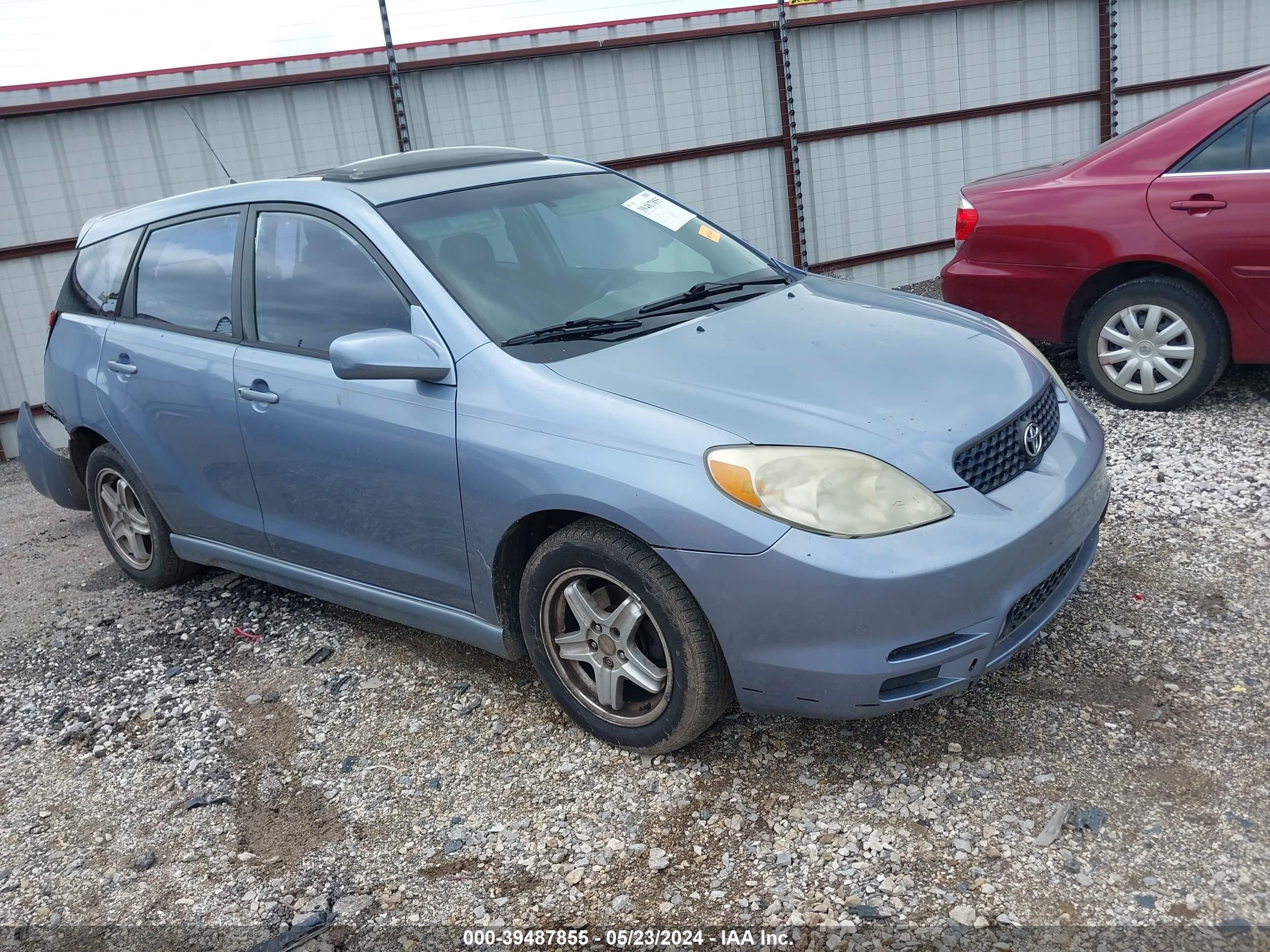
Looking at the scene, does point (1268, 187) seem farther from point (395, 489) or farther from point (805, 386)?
point (395, 489)

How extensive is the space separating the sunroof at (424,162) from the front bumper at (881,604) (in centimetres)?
199

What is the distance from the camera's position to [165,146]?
849 centimetres

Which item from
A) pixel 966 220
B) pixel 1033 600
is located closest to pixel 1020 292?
pixel 966 220

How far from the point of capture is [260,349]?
3783 millimetres

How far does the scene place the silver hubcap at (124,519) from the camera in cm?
477

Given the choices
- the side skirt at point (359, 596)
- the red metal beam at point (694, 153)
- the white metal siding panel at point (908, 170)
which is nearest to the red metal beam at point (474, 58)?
the red metal beam at point (694, 153)

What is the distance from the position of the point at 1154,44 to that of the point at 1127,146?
285 inches

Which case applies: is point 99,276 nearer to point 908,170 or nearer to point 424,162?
point 424,162

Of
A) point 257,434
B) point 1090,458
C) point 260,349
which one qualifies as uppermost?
point 260,349

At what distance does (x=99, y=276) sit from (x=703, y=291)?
2877 millimetres

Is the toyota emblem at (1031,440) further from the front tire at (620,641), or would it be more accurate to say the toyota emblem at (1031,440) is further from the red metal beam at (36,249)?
the red metal beam at (36,249)

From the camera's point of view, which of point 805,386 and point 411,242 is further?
point 411,242

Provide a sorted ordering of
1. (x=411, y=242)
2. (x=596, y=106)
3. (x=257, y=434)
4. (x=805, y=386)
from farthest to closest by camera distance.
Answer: (x=596, y=106), (x=257, y=434), (x=411, y=242), (x=805, y=386)

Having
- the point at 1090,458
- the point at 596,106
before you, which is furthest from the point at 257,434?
the point at 596,106
